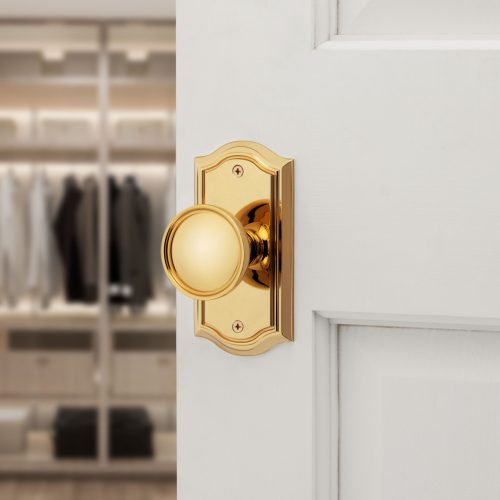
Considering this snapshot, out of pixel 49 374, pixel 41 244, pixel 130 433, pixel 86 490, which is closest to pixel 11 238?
pixel 41 244

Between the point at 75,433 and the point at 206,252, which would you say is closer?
the point at 206,252

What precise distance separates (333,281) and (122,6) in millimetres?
2445

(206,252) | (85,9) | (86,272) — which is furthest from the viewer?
(86,272)

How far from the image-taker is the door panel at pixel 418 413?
1.05ft

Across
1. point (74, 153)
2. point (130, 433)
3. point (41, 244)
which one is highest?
point (74, 153)

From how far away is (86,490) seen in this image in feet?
8.78

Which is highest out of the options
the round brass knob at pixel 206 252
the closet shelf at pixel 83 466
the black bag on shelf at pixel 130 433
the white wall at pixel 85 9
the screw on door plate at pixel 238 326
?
the white wall at pixel 85 9

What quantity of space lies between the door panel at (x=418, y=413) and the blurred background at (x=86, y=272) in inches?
92.6

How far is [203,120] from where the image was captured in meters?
0.35

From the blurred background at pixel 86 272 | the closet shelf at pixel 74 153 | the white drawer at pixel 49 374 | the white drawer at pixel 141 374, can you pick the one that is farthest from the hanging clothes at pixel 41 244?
the white drawer at pixel 141 374

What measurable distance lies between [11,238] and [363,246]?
8.34 ft

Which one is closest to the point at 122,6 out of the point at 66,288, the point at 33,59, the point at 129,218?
the point at 33,59

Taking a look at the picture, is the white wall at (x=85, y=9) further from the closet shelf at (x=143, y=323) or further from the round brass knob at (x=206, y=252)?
the round brass knob at (x=206, y=252)

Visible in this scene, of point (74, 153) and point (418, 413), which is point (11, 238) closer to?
point (74, 153)
